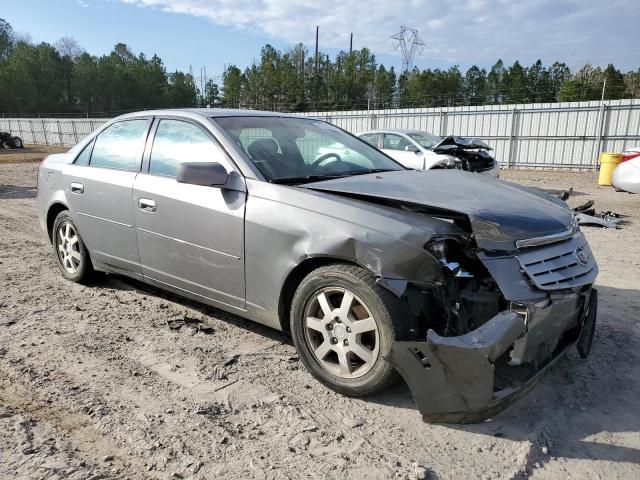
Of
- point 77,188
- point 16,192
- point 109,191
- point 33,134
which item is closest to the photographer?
point 109,191

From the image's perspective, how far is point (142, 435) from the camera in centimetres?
253

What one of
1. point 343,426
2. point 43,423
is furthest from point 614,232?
point 43,423

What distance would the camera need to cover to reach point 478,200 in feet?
9.73

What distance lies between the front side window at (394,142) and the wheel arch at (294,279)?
10.3 meters

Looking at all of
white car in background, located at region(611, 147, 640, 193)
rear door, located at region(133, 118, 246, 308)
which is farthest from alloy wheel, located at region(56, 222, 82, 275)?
white car in background, located at region(611, 147, 640, 193)

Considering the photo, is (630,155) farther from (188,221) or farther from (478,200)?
(188,221)

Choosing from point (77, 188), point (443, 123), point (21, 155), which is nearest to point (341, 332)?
point (77, 188)

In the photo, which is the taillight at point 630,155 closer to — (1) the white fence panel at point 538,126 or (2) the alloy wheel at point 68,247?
(1) the white fence panel at point 538,126

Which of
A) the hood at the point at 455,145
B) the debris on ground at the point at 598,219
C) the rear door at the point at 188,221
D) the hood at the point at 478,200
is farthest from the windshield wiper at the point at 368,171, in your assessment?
the hood at the point at 455,145

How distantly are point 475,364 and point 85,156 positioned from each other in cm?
401

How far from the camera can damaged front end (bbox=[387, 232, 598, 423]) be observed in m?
2.37

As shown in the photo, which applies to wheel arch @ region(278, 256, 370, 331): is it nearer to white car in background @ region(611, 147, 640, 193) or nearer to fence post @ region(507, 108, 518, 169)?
white car in background @ region(611, 147, 640, 193)

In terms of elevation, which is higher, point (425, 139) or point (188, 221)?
point (425, 139)

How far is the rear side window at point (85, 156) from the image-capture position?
4649 millimetres
